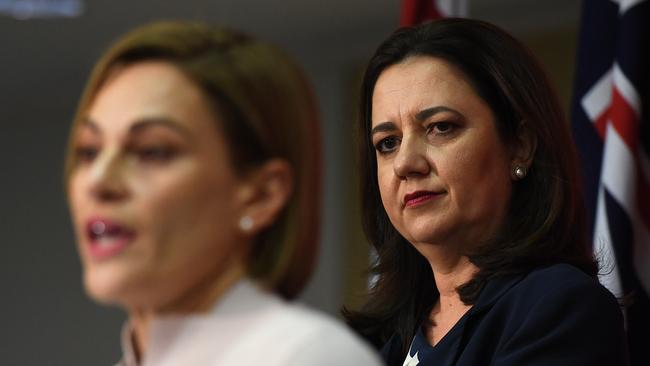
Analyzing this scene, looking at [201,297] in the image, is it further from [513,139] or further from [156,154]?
[513,139]

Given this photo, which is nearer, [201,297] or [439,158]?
[201,297]

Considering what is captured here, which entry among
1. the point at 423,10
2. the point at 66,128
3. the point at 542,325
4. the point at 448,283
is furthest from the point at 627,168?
the point at 66,128

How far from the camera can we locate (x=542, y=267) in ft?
5.84

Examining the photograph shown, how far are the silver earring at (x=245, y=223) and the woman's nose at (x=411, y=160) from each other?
0.73 meters

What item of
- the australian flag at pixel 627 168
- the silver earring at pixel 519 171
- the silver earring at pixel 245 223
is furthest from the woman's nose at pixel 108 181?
the australian flag at pixel 627 168

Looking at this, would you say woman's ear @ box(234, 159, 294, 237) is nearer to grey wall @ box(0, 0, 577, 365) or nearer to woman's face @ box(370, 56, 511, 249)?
woman's face @ box(370, 56, 511, 249)

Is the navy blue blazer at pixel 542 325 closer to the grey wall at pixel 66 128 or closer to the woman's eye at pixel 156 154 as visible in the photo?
the woman's eye at pixel 156 154

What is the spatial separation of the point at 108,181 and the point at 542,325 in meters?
0.82

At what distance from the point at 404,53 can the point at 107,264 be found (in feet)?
3.14

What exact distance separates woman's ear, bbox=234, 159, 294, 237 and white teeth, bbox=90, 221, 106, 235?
0.40 feet

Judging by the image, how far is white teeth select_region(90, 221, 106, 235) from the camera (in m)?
1.03

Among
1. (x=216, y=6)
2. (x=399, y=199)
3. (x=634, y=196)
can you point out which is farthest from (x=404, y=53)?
(x=216, y=6)

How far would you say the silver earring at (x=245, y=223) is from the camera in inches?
41.8

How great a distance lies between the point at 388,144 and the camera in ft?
6.00
